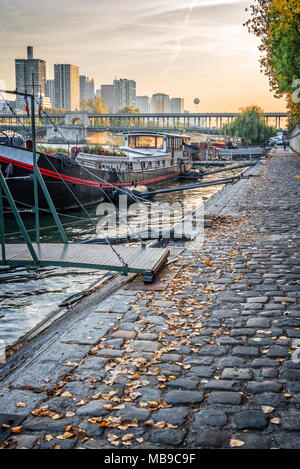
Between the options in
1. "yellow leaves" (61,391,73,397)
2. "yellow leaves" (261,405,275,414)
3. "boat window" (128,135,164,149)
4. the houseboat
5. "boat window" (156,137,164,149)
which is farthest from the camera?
"boat window" (156,137,164,149)

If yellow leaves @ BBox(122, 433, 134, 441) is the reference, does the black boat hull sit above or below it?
above

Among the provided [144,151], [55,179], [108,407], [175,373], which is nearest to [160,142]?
[144,151]

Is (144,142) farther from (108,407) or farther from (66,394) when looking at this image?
(108,407)

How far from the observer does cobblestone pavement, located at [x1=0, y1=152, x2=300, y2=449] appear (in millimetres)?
3779

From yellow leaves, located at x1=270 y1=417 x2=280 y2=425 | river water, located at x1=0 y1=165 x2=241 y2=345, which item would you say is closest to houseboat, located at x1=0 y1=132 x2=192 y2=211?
river water, located at x1=0 y1=165 x2=241 y2=345

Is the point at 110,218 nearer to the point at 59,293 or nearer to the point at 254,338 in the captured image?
the point at 59,293

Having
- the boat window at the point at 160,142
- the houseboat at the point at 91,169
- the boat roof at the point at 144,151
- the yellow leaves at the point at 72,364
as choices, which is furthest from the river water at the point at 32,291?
the boat window at the point at 160,142

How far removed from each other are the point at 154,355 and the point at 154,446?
161 cm

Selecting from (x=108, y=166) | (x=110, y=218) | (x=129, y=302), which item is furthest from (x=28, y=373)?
(x=108, y=166)

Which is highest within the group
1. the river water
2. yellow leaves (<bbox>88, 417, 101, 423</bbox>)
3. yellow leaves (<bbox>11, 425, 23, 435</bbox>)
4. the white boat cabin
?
the white boat cabin

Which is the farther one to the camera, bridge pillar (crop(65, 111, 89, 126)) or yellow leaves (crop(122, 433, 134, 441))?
bridge pillar (crop(65, 111, 89, 126))

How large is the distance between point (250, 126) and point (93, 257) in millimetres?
92468

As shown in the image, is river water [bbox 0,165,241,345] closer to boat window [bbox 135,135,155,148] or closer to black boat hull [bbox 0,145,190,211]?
black boat hull [bbox 0,145,190,211]

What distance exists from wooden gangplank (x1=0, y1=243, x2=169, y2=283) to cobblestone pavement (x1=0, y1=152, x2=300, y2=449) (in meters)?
0.61
